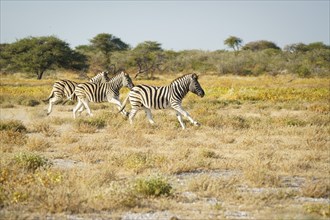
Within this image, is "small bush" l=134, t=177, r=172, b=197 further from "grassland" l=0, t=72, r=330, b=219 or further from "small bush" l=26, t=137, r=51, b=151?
"small bush" l=26, t=137, r=51, b=151

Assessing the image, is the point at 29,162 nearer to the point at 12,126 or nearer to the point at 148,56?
the point at 12,126

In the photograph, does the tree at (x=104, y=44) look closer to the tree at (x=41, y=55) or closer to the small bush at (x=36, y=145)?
the tree at (x=41, y=55)

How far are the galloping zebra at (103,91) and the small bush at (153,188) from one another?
9786 mm

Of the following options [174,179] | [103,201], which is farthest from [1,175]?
[174,179]

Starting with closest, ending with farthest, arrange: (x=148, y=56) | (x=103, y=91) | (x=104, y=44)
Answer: (x=103, y=91), (x=148, y=56), (x=104, y=44)

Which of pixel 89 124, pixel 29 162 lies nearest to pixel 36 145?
pixel 29 162

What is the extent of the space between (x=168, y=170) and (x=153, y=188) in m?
1.72

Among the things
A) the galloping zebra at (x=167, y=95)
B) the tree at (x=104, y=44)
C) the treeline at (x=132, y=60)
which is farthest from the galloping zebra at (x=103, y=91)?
the tree at (x=104, y=44)

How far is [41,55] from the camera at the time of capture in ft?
144

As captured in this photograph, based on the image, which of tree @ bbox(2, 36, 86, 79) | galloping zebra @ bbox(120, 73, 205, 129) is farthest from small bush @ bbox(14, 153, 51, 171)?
tree @ bbox(2, 36, 86, 79)

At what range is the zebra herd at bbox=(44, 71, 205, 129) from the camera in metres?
14.1

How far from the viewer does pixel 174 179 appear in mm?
7879

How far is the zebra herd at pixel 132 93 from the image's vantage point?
14102 millimetres

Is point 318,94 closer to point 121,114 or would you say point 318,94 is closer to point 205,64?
point 121,114
